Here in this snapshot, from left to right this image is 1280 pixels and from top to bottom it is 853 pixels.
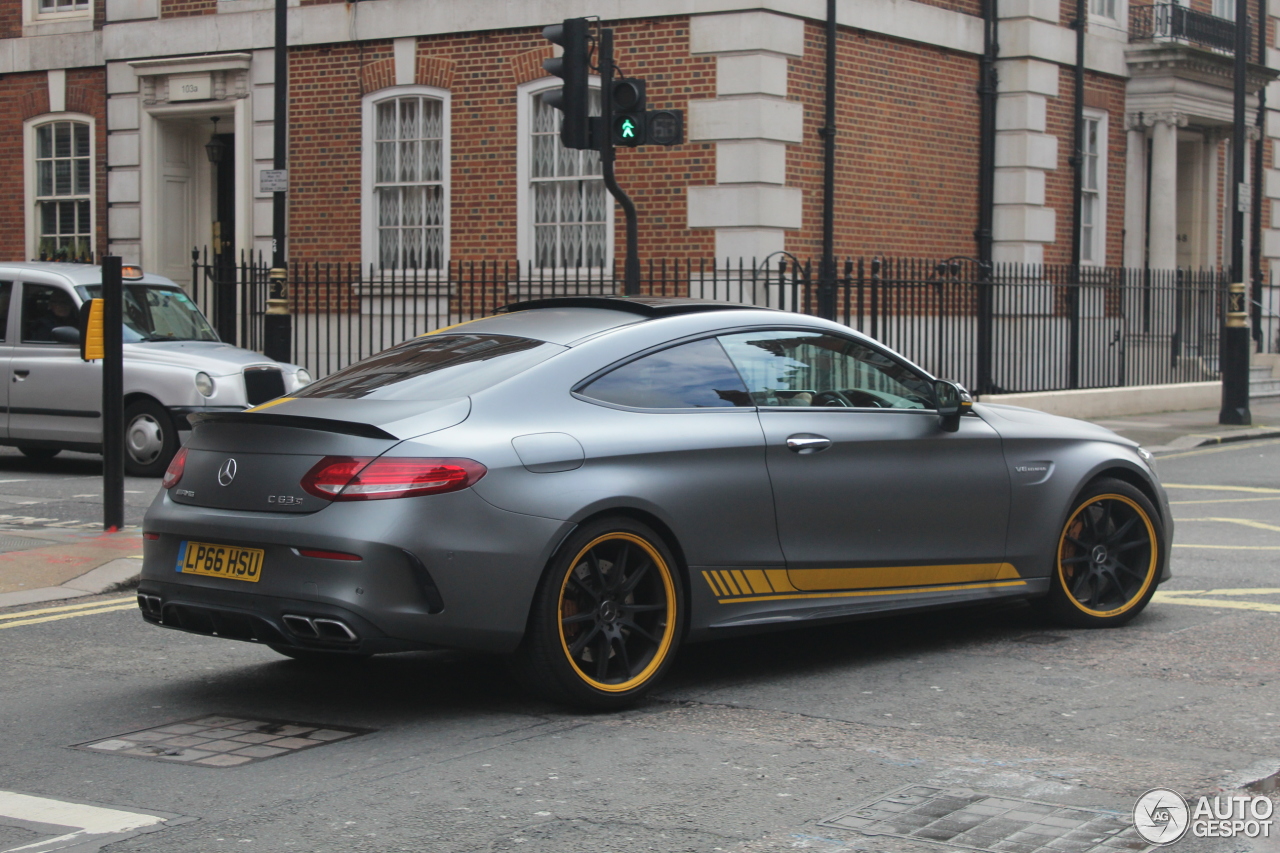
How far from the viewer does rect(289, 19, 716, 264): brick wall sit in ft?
60.5

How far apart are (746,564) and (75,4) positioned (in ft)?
66.1

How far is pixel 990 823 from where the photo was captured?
447 centimetres

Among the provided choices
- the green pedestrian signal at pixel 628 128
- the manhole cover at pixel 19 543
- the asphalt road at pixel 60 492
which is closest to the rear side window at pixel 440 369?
the manhole cover at pixel 19 543

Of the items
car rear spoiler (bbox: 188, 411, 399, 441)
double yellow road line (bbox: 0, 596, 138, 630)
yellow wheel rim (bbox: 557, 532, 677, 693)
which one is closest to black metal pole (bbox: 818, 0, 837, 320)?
double yellow road line (bbox: 0, 596, 138, 630)

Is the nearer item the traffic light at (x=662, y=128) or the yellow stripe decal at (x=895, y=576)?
the yellow stripe decal at (x=895, y=576)

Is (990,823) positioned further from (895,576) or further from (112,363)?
(112,363)

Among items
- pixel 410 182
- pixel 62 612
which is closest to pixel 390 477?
pixel 62 612

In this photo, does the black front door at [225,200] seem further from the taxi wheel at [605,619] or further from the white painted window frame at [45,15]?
the taxi wheel at [605,619]

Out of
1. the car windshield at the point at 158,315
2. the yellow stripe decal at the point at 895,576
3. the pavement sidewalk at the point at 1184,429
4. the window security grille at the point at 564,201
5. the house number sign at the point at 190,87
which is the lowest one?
the pavement sidewalk at the point at 1184,429

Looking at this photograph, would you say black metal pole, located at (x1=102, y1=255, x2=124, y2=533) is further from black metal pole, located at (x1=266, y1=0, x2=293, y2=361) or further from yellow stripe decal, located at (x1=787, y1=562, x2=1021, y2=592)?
black metal pole, located at (x1=266, y1=0, x2=293, y2=361)

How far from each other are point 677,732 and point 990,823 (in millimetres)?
1356

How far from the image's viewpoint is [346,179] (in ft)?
68.2

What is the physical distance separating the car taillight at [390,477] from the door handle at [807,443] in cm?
143

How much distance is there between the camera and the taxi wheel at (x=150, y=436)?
13.7m
